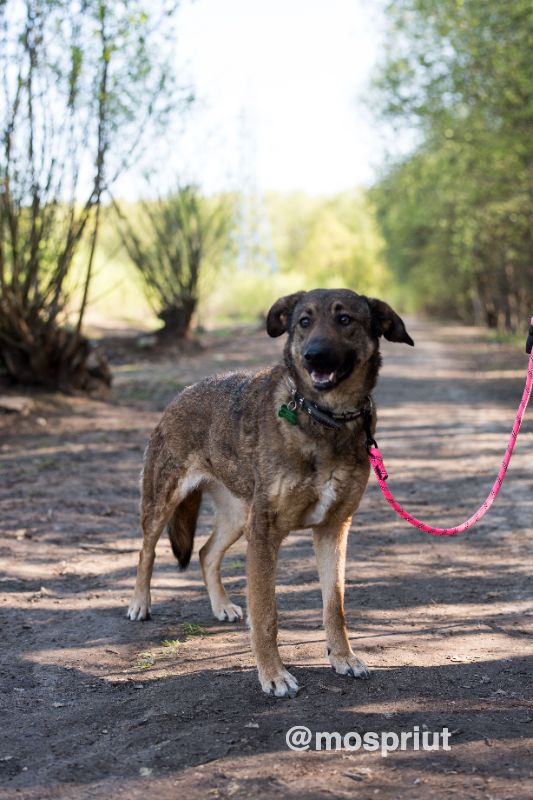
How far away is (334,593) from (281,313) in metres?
1.49

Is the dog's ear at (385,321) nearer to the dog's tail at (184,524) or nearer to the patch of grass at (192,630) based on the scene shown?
the dog's tail at (184,524)

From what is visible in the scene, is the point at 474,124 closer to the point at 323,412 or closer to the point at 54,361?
the point at 54,361

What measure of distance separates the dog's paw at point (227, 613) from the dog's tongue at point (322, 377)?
1.91m

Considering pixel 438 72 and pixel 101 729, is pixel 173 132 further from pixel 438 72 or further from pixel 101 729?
pixel 101 729

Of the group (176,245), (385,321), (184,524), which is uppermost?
(176,245)

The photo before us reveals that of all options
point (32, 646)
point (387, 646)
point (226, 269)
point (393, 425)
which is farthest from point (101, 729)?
point (226, 269)

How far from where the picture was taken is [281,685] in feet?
14.2

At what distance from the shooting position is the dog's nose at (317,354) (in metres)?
4.28

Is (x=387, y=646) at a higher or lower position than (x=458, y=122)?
lower

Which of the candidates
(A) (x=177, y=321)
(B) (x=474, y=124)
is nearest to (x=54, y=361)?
(A) (x=177, y=321)

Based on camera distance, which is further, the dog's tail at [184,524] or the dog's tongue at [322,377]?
the dog's tail at [184,524]

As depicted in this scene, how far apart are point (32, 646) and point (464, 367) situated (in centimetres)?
1823

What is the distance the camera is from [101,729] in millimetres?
4043

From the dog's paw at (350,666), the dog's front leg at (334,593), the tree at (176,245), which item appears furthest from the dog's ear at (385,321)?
the tree at (176,245)
